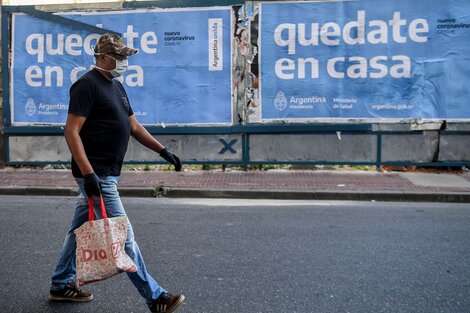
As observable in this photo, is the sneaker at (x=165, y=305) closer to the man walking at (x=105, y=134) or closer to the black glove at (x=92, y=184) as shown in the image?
the man walking at (x=105, y=134)

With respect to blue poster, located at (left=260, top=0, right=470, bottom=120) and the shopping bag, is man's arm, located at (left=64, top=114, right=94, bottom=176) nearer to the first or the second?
the shopping bag

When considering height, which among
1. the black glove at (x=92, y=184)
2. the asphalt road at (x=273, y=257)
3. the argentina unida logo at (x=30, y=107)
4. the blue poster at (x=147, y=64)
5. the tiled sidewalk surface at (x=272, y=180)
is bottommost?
the asphalt road at (x=273, y=257)

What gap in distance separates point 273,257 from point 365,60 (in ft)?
21.8

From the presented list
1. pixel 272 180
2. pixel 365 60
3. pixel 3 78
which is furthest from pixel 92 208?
pixel 3 78

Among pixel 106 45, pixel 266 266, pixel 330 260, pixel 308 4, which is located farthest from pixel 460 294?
pixel 308 4

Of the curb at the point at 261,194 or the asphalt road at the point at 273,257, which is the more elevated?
the curb at the point at 261,194

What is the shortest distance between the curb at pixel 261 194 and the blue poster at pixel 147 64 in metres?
2.45

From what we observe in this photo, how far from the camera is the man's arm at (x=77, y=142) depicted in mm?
3703

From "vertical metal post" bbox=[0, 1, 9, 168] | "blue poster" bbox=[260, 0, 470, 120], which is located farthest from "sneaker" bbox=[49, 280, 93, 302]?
"vertical metal post" bbox=[0, 1, 9, 168]

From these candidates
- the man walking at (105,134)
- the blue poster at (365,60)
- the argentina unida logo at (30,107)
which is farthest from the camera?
the argentina unida logo at (30,107)

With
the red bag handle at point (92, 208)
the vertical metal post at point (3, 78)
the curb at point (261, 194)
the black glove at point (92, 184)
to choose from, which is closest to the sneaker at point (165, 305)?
the red bag handle at point (92, 208)

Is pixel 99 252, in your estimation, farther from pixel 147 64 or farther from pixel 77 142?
pixel 147 64

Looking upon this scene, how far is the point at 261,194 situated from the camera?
932 cm

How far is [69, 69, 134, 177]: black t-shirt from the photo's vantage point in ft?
12.4
